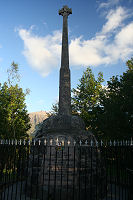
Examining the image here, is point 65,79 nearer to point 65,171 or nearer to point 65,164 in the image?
point 65,164

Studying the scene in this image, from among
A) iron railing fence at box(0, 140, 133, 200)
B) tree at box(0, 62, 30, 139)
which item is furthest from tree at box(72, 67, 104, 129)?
iron railing fence at box(0, 140, 133, 200)

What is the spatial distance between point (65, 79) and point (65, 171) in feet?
24.7

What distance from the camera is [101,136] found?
2414 centimetres

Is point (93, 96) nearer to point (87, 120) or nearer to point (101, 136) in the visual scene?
point (87, 120)

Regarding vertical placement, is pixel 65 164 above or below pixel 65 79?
below

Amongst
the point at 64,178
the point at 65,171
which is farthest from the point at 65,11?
the point at 64,178

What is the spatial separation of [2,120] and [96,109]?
13490mm

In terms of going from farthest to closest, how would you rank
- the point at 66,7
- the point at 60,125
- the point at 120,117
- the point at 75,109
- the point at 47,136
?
1. the point at 75,109
2. the point at 120,117
3. the point at 66,7
4. the point at 60,125
5. the point at 47,136

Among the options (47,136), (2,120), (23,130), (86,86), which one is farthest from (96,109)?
(47,136)

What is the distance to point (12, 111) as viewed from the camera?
23875mm

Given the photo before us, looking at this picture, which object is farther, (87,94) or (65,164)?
(87,94)

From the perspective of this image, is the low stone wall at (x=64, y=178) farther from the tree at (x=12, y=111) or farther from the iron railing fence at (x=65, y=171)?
the tree at (x=12, y=111)

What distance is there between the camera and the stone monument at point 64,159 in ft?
23.0

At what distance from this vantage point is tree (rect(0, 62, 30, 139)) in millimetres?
22812
